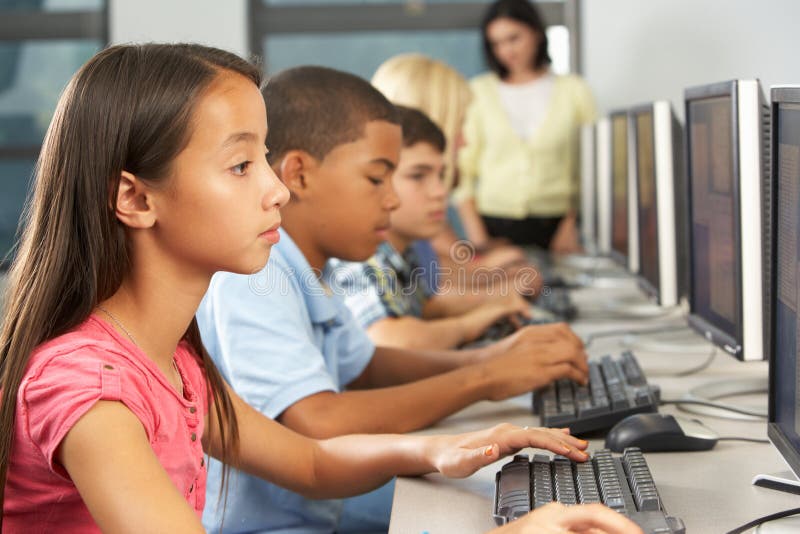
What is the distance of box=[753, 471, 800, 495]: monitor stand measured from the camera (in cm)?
109

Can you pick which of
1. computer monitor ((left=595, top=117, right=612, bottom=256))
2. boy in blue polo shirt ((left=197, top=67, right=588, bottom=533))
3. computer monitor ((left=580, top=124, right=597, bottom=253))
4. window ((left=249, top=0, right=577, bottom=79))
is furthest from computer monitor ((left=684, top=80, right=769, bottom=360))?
window ((left=249, top=0, right=577, bottom=79))

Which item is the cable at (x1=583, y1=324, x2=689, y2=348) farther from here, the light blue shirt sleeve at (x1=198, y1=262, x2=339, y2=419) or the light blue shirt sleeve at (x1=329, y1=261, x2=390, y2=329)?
the light blue shirt sleeve at (x1=198, y1=262, x2=339, y2=419)

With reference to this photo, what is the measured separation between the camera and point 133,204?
3.31ft

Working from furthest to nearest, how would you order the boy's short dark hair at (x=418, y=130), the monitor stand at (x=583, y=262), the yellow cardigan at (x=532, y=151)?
1. the yellow cardigan at (x=532, y=151)
2. the monitor stand at (x=583, y=262)
3. the boy's short dark hair at (x=418, y=130)

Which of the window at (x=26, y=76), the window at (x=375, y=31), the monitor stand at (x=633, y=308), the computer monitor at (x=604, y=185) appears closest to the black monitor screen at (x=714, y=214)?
the monitor stand at (x=633, y=308)

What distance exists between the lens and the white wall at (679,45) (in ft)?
11.3

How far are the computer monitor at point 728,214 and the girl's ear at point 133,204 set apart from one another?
73 centimetres

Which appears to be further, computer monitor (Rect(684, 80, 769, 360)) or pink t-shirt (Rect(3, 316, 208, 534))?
computer monitor (Rect(684, 80, 769, 360))

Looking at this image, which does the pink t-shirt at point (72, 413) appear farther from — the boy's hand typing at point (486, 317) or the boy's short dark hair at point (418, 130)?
the boy's short dark hair at point (418, 130)

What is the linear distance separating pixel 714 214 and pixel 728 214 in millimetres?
88

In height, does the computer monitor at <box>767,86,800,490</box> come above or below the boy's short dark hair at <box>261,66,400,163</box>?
below

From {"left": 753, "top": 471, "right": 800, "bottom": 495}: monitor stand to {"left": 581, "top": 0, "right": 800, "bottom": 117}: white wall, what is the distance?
2220mm

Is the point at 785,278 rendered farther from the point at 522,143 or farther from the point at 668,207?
the point at 522,143

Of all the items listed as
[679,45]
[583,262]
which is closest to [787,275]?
[583,262]
